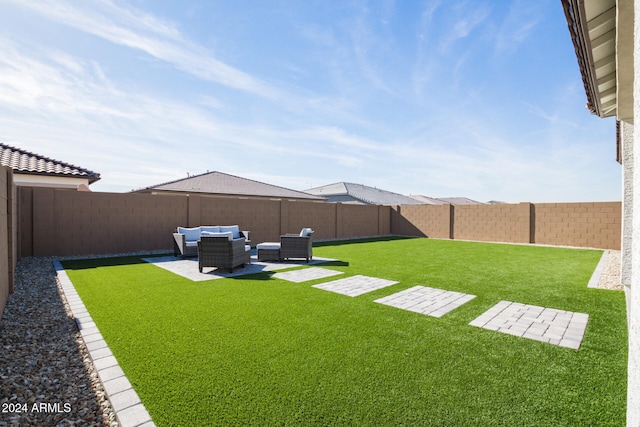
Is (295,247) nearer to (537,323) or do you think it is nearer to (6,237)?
(6,237)

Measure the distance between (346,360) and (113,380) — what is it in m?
1.92

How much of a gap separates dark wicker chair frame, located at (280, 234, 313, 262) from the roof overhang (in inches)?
252

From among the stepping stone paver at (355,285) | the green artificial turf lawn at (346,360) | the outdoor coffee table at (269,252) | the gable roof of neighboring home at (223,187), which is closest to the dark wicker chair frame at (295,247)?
the outdoor coffee table at (269,252)

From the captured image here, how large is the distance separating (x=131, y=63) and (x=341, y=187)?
2785 cm

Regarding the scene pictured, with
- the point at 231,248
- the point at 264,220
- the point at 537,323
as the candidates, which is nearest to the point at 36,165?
the point at 264,220

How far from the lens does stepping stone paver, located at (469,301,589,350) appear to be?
3.38m

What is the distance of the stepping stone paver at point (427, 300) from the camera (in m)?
4.34

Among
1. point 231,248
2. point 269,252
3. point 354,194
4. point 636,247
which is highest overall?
point 354,194

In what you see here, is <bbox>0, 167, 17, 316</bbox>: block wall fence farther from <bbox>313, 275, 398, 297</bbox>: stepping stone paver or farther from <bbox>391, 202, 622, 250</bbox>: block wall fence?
<bbox>391, 202, 622, 250</bbox>: block wall fence

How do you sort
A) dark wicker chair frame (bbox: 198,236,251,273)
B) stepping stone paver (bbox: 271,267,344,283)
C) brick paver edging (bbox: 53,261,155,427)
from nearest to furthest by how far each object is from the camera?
brick paver edging (bbox: 53,261,155,427) < stepping stone paver (bbox: 271,267,344,283) < dark wicker chair frame (bbox: 198,236,251,273)

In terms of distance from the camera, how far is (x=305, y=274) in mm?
6852

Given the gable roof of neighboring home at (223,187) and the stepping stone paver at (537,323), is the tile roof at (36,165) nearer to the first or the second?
the gable roof of neighboring home at (223,187)

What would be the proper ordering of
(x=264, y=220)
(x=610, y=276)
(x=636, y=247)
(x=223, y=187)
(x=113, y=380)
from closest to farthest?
(x=636, y=247), (x=113, y=380), (x=610, y=276), (x=264, y=220), (x=223, y=187)

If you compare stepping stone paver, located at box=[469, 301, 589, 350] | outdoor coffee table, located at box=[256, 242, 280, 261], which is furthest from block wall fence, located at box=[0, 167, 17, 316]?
stepping stone paver, located at box=[469, 301, 589, 350]
